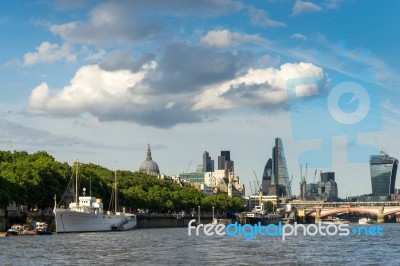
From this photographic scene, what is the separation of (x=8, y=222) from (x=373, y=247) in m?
75.2

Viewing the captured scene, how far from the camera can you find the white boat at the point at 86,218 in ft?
464

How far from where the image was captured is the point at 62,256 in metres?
77.1

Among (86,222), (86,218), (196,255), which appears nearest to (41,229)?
(86,218)

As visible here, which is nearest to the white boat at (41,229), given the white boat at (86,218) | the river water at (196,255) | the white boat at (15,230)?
the white boat at (15,230)

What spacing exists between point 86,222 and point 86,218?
116cm

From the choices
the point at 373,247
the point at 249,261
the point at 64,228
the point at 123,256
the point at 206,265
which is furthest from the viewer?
the point at 64,228

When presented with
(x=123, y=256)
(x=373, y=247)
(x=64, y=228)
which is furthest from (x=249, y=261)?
(x=64, y=228)

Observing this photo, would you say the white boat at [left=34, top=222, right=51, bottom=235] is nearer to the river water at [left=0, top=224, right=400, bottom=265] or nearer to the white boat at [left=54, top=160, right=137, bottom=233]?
the white boat at [left=54, top=160, right=137, bottom=233]

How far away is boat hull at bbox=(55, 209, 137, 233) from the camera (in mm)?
140625

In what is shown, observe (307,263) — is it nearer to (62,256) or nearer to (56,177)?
(62,256)

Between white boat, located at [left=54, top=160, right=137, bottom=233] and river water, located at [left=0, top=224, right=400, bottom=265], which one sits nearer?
river water, located at [left=0, top=224, right=400, bottom=265]

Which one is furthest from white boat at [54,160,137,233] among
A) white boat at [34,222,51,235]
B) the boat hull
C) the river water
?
the river water

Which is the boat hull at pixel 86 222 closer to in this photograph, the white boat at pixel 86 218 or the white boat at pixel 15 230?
the white boat at pixel 86 218

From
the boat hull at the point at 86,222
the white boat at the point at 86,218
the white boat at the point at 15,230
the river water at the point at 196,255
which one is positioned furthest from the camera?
the white boat at the point at 86,218
